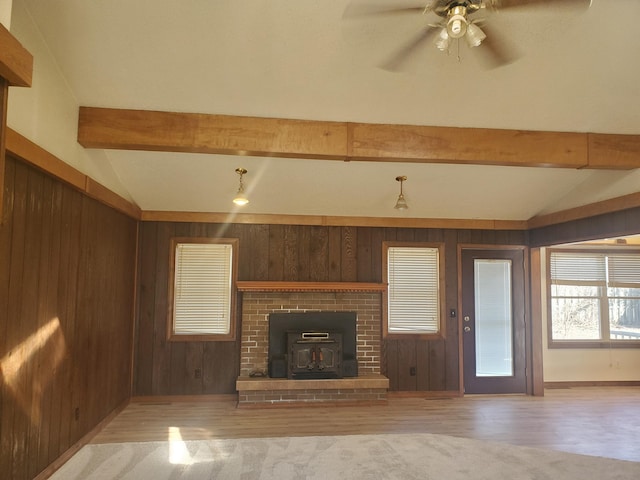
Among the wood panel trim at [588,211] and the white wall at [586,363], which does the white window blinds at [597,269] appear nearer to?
the white wall at [586,363]

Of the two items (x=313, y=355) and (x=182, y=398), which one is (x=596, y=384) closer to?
(x=313, y=355)

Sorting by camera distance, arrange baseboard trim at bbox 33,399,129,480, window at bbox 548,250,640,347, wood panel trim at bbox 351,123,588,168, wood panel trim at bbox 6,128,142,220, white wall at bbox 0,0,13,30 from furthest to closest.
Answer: window at bbox 548,250,640,347 → wood panel trim at bbox 351,123,588,168 → baseboard trim at bbox 33,399,129,480 → wood panel trim at bbox 6,128,142,220 → white wall at bbox 0,0,13,30

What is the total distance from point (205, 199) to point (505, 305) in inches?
167

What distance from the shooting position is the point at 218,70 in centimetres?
286

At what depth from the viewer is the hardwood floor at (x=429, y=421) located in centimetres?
395

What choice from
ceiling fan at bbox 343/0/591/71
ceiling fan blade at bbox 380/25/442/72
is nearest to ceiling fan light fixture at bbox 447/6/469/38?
ceiling fan at bbox 343/0/591/71

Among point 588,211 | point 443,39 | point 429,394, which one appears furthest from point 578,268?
point 443,39

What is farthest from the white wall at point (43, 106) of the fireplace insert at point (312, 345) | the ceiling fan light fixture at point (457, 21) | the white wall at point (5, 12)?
the fireplace insert at point (312, 345)

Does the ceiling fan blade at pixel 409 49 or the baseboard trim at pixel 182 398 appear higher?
the ceiling fan blade at pixel 409 49

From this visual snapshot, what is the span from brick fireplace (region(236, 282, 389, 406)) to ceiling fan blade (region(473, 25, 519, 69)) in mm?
3469

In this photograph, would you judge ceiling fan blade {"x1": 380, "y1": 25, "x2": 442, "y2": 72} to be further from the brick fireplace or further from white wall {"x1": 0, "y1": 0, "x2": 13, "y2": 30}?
the brick fireplace

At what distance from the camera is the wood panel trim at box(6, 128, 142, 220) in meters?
2.40

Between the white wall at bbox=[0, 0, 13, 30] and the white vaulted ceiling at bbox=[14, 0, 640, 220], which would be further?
the white vaulted ceiling at bbox=[14, 0, 640, 220]

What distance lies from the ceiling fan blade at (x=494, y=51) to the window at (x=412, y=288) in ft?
11.7
